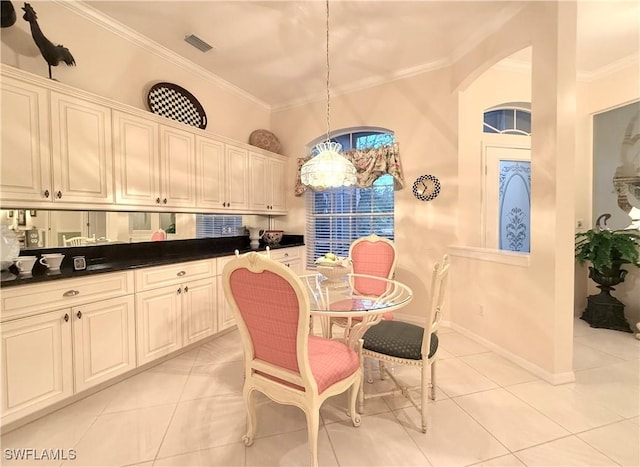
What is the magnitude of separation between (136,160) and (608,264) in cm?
496

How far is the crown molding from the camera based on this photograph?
2.34 metres

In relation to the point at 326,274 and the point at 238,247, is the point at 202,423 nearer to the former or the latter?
the point at 326,274

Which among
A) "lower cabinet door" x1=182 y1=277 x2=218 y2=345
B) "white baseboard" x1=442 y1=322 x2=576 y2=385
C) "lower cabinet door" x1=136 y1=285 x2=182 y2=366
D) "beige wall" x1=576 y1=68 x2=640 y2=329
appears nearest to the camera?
"white baseboard" x1=442 y1=322 x2=576 y2=385

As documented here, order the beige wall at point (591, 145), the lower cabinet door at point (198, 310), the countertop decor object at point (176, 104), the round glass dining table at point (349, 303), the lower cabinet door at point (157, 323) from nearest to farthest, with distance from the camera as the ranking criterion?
the round glass dining table at point (349, 303)
the lower cabinet door at point (157, 323)
the lower cabinet door at point (198, 310)
the countertop decor object at point (176, 104)
the beige wall at point (591, 145)

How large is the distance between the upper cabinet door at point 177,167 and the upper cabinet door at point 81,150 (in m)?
0.48

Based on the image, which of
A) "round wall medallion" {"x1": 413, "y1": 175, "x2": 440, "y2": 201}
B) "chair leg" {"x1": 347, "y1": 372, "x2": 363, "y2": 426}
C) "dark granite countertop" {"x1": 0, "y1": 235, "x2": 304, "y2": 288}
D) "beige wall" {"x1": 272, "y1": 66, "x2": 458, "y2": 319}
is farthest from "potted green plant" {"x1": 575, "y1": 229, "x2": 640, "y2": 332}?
"dark granite countertop" {"x1": 0, "y1": 235, "x2": 304, "y2": 288}

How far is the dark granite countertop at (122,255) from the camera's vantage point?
6.03 feet

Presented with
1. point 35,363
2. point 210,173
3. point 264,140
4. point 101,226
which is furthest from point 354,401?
point 264,140

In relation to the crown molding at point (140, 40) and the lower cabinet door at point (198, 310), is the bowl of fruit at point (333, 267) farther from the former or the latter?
the crown molding at point (140, 40)

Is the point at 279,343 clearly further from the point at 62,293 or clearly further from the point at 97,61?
the point at 97,61

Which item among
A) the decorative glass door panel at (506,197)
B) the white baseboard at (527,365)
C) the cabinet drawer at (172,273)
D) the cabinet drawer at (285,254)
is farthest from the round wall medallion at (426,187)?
the cabinet drawer at (172,273)

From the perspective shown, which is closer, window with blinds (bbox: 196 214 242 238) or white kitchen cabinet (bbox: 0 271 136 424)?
white kitchen cabinet (bbox: 0 271 136 424)

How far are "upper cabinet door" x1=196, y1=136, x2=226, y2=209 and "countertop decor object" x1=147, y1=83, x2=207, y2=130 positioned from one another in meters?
0.35

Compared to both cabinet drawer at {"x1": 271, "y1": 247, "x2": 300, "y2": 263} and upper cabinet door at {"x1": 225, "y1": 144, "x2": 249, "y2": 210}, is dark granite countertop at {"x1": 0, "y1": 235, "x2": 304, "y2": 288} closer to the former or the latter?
cabinet drawer at {"x1": 271, "y1": 247, "x2": 300, "y2": 263}
